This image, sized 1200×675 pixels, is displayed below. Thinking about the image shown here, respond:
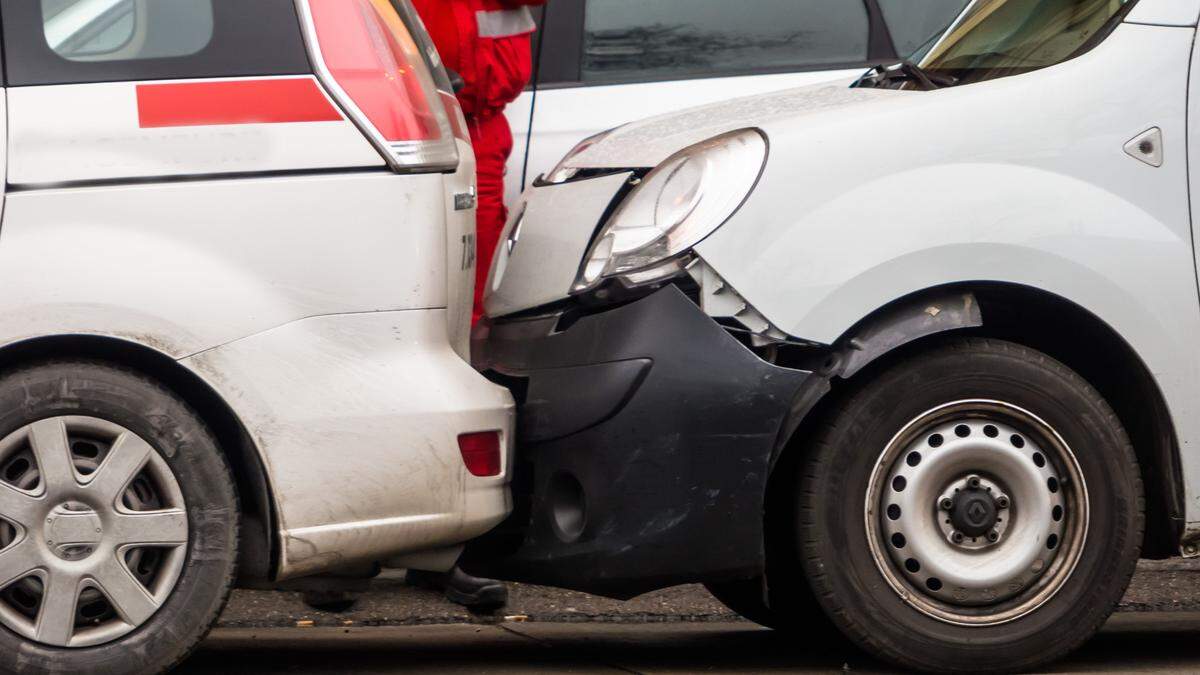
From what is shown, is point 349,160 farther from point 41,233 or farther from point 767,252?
point 767,252

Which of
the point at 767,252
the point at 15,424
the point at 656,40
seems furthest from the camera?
the point at 656,40

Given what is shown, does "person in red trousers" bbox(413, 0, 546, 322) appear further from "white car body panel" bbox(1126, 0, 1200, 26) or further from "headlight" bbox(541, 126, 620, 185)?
"white car body panel" bbox(1126, 0, 1200, 26)

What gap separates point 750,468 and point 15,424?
1.44 m

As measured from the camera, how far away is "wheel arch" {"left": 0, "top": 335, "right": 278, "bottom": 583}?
372 centimetres

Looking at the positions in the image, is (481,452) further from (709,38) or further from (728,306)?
(709,38)

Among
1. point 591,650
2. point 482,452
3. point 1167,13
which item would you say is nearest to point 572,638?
point 591,650

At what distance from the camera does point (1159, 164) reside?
404 centimetres

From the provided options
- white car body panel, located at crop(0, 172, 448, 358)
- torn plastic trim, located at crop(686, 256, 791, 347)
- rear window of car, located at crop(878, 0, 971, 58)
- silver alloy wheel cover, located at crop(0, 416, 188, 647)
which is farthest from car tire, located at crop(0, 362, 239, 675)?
rear window of car, located at crop(878, 0, 971, 58)

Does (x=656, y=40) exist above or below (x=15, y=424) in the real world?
above

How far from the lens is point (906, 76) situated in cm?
457

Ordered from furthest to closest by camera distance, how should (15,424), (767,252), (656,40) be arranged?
(656,40), (767,252), (15,424)

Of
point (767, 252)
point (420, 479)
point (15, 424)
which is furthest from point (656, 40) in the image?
point (15, 424)

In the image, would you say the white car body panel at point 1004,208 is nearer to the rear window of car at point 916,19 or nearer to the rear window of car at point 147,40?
the rear window of car at point 147,40

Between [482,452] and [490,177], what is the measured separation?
1.44 metres
